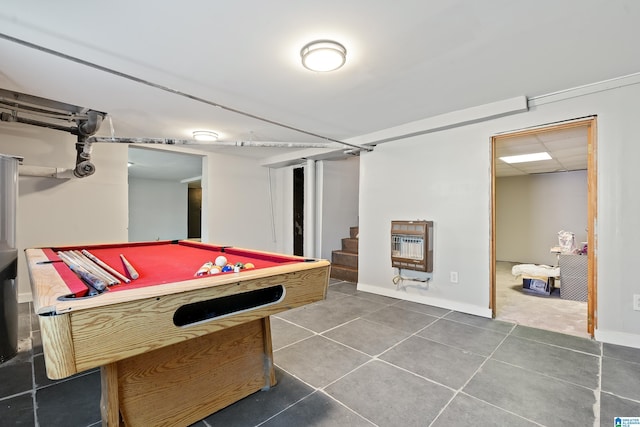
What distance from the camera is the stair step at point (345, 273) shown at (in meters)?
4.97

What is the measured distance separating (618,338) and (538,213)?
503 centimetres

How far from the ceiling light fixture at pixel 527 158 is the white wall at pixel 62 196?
20.9 feet

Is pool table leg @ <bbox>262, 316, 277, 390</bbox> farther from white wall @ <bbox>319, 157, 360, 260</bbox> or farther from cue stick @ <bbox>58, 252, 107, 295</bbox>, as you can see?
white wall @ <bbox>319, 157, 360, 260</bbox>

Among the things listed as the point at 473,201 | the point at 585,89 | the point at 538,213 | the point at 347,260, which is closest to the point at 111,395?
the point at 473,201

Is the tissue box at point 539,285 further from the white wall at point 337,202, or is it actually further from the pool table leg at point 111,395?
the pool table leg at point 111,395

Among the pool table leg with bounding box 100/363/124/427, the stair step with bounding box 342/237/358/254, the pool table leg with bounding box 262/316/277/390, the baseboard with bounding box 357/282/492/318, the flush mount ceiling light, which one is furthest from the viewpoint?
the stair step with bounding box 342/237/358/254

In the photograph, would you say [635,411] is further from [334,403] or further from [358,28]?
[358,28]

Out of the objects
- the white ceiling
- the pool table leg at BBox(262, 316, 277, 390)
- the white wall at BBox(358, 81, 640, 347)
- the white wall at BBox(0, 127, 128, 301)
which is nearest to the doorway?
the white wall at BBox(0, 127, 128, 301)

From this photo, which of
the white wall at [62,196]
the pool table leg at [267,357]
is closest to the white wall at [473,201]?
the pool table leg at [267,357]

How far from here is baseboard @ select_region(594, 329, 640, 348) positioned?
2494 mm

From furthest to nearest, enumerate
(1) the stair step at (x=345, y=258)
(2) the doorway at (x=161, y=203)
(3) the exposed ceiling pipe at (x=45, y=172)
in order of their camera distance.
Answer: (2) the doorway at (x=161, y=203)
(1) the stair step at (x=345, y=258)
(3) the exposed ceiling pipe at (x=45, y=172)

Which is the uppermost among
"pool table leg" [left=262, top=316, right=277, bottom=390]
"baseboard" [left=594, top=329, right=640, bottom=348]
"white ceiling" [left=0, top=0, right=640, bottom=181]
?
"white ceiling" [left=0, top=0, right=640, bottom=181]

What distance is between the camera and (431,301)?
3715 millimetres

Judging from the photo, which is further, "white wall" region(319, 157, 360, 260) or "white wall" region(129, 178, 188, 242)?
"white wall" region(129, 178, 188, 242)
